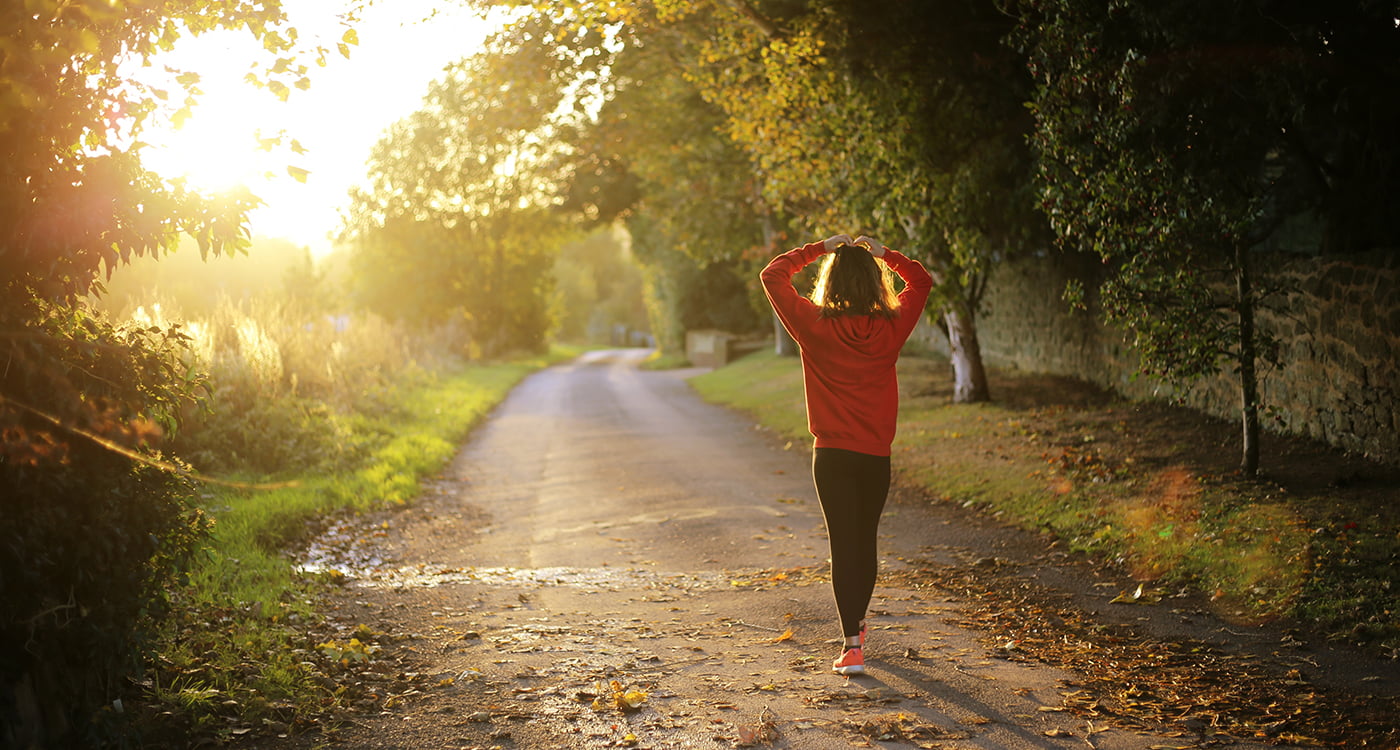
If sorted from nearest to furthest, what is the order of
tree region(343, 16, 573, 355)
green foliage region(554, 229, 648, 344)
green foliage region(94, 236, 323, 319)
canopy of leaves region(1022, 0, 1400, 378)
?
canopy of leaves region(1022, 0, 1400, 378)
green foliage region(94, 236, 323, 319)
tree region(343, 16, 573, 355)
green foliage region(554, 229, 648, 344)

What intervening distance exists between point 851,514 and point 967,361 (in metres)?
12.5

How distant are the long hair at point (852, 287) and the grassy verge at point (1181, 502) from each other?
10.3 feet

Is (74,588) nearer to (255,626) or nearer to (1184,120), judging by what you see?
(255,626)

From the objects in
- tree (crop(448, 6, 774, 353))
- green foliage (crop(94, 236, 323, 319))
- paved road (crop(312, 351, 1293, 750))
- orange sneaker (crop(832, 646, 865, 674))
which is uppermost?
tree (crop(448, 6, 774, 353))

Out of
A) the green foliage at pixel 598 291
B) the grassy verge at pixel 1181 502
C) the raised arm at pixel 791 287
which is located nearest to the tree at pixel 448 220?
the grassy verge at pixel 1181 502

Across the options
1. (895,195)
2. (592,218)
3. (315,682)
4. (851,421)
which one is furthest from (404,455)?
(592,218)

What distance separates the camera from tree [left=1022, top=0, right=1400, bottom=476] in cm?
868

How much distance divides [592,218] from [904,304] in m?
37.5

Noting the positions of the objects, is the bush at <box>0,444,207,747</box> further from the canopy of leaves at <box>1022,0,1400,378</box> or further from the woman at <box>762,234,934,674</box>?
the canopy of leaves at <box>1022,0,1400,378</box>

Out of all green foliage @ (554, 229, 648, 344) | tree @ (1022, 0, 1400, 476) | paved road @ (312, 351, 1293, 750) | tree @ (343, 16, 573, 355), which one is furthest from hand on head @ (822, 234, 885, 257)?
green foliage @ (554, 229, 648, 344)

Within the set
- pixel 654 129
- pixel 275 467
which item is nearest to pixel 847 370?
pixel 275 467

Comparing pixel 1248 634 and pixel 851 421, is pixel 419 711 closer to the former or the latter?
pixel 851 421

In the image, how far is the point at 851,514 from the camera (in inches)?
224

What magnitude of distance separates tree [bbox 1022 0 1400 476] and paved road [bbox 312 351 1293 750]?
2.50m
